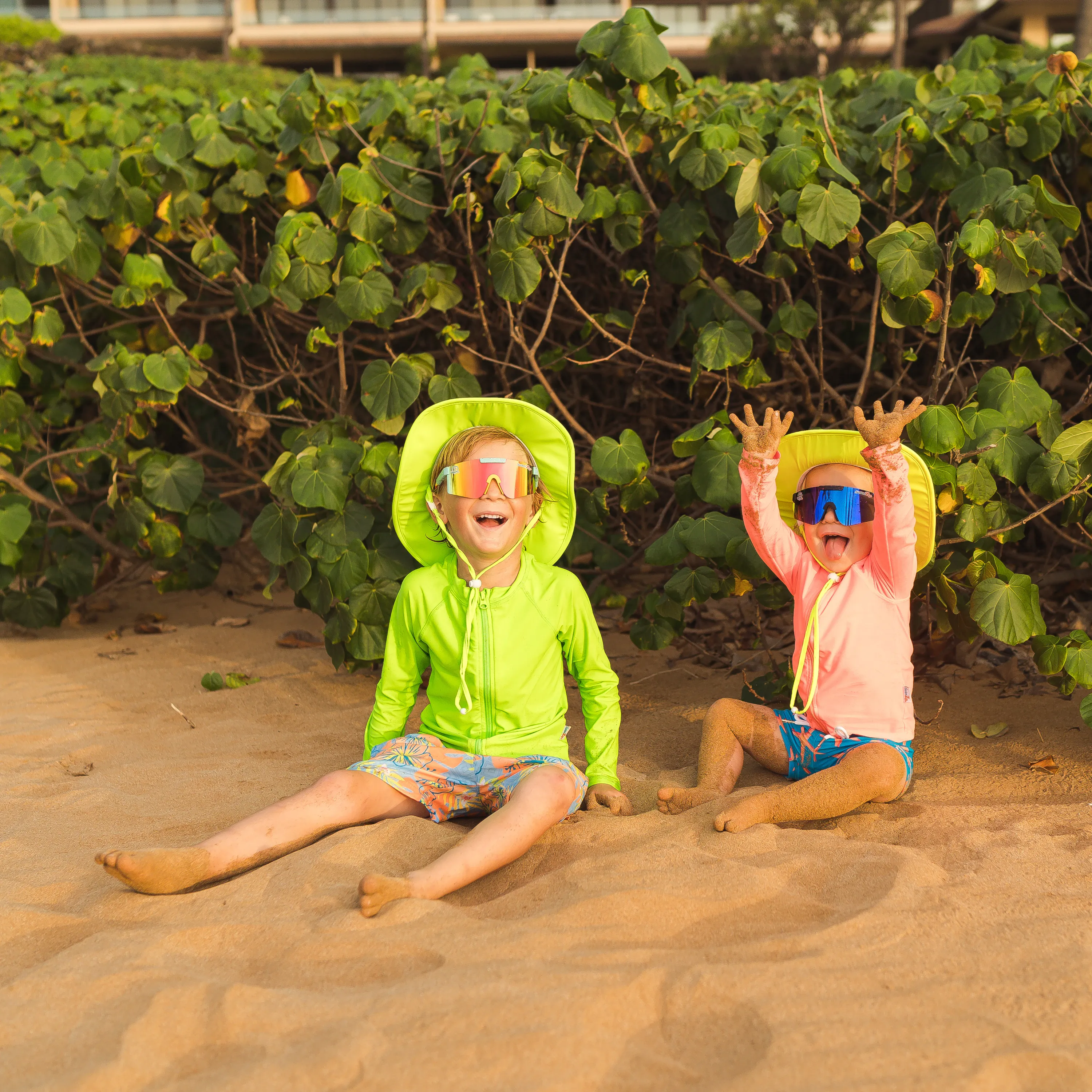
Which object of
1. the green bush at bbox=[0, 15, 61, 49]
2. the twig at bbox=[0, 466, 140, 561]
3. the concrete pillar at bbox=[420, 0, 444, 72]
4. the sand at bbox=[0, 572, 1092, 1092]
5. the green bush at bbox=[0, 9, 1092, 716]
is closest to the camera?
the sand at bbox=[0, 572, 1092, 1092]

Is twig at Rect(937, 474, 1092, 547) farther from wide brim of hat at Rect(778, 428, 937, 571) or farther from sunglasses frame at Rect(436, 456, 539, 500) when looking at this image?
sunglasses frame at Rect(436, 456, 539, 500)

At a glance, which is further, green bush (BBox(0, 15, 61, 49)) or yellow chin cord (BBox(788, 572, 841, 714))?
green bush (BBox(0, 15, 61, 49))

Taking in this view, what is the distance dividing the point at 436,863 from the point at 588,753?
2.25 feet

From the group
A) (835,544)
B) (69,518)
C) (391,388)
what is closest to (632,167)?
(391,388)

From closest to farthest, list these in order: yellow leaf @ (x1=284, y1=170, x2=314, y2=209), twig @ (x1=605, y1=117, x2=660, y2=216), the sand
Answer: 1. the sand
2. twig @ (x1=605, y1=117, x2=660, y2=216)
3. yellow leaf @ (x1=284, y1=170, x2=314, y2=209)

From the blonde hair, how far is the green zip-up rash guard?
0.20 meters

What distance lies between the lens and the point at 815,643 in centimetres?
293

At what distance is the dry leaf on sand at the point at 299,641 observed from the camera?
4.62m

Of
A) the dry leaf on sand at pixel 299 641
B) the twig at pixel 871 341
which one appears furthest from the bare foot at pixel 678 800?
the dry leaf on sand at pixel 299 641

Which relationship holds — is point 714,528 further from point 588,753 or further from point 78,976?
point 78,976

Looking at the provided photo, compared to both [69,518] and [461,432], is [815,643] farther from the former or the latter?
[69,518]

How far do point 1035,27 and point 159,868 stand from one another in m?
34.9

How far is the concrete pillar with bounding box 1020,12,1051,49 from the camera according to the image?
29578 mm

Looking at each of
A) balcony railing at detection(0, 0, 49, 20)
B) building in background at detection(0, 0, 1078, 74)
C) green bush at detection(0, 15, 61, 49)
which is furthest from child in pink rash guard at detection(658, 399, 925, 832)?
balcony railing at detection(0, 0, 49, 20)
